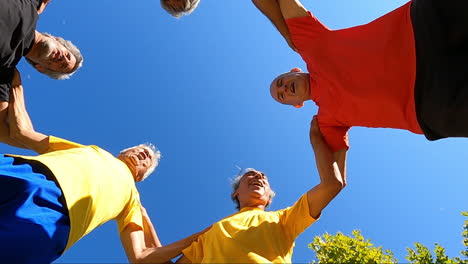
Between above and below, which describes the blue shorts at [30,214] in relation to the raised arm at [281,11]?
below

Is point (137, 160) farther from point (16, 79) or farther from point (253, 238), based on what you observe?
point (253, 238)

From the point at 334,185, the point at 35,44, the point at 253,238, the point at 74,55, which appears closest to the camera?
the point at 334,185

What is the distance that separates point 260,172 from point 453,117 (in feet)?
10.3

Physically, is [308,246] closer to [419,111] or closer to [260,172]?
[260,172]

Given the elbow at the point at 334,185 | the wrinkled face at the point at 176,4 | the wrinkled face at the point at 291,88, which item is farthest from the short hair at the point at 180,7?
the elbow at the point at 334,185

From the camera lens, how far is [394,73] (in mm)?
2432

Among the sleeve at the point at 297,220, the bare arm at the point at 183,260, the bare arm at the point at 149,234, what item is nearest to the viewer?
the sleeve at the point at 297,220

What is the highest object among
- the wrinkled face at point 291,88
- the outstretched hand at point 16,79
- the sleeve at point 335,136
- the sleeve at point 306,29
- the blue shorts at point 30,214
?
the sleeve at point 306,29

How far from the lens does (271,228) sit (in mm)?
3756

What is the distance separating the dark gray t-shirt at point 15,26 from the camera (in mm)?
2609

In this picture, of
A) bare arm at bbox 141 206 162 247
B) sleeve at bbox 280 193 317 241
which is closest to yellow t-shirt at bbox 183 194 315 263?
sleeve at bbox 280 193 317 241

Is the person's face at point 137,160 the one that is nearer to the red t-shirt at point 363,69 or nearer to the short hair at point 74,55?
the short hair at point 74,55

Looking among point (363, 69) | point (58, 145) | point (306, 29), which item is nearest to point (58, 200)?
point (58, 145)

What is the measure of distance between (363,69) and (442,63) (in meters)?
0.52
